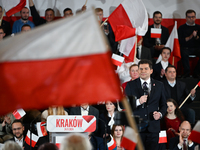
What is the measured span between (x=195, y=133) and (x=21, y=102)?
6.48ft

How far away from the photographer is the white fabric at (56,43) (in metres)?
2.35

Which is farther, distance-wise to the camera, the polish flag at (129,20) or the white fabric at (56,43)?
the polish flag at (129,20)

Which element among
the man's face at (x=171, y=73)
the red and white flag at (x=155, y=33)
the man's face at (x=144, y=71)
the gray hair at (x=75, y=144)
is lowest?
the man's face at (x=171, y=73)

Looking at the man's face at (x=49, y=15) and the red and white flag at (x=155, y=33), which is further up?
the man's face at (x=49, y=15)

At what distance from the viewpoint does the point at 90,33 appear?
234 centimetres

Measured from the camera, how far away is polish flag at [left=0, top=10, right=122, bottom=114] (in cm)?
233

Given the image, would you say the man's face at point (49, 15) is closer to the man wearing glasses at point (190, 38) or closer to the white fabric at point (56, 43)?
the man wearing glasses at point (190, 38)

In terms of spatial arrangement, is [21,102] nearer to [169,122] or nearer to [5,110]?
[5,110]

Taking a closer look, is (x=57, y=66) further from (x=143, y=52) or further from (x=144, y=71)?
(x=143, y=52)

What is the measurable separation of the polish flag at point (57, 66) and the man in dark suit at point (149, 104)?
8.82 ft

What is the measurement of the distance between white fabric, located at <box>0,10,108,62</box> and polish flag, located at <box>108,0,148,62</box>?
16.6 feet

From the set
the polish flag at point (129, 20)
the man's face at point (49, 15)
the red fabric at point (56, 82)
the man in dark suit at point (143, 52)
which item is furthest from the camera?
the man's face at point (49, 15)

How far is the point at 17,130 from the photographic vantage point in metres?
5.79

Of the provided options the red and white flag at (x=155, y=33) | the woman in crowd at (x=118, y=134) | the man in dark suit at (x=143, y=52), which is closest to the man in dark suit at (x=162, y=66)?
the man in dark suit at (x=143, y=52)
